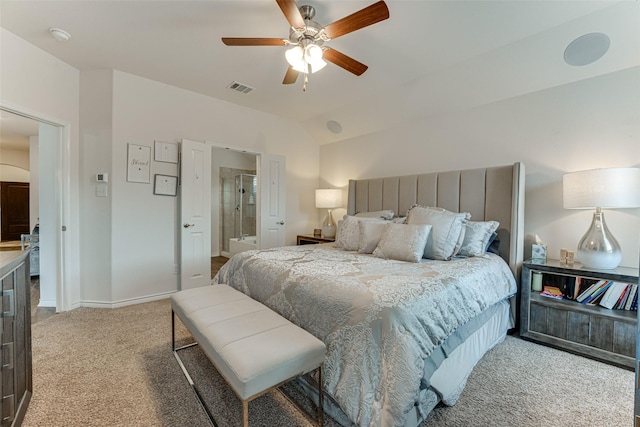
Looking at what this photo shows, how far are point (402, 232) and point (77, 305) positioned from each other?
377cm

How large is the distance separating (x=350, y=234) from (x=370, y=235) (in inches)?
11.7

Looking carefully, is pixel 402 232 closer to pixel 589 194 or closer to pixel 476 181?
pixel 476 181

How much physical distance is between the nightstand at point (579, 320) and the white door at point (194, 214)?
146 inches

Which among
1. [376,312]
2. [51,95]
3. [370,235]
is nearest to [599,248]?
[370,235]

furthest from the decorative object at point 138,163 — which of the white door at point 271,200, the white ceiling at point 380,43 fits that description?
the white door at point 271,200

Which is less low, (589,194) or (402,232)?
(589,194)

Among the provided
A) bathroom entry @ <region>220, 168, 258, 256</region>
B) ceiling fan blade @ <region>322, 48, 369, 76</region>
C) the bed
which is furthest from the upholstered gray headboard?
bathroom entry @ <region>220, 168, 258, 256</region>

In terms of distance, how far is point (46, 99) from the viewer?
2.73 m

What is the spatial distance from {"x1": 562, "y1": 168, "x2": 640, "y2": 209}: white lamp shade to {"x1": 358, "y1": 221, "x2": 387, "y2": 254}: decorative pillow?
65.0 inches

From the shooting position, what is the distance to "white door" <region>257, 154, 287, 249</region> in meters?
4.23

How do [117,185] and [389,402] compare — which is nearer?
[389,402]

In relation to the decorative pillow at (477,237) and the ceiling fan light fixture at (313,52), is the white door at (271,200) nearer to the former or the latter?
the ceiling fan light fixture at (313,52)

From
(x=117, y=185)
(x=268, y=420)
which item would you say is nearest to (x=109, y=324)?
(x=117, y=185)

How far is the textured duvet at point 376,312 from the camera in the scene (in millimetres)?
1219
